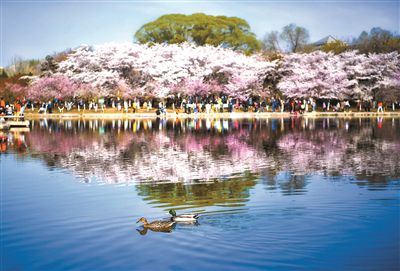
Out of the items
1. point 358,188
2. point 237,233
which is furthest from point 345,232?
point 358,188

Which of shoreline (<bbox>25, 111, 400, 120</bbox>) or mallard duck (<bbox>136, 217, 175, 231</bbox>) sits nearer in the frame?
mallard duck (<bbox>136, 217, 175, 231</bbox>)

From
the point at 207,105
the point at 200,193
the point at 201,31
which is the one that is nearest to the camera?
the point at 200,193

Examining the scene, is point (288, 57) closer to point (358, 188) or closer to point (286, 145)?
point (286, 145)

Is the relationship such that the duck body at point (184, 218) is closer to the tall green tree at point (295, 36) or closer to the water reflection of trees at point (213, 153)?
the water reflection of trees at point (213, 153)

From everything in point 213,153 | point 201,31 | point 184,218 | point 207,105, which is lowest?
point 184,218

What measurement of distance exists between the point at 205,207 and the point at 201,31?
73480 millimetres

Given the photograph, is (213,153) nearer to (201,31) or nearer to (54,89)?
(54,89)

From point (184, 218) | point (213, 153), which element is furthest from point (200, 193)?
point (213, 153)

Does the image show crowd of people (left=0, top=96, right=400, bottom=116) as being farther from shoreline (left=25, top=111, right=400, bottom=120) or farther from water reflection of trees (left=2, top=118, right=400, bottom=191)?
water reflection of trees (left=2, top=118, right=400, bottom=191)

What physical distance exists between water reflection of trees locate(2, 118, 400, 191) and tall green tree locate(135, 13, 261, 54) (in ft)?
173

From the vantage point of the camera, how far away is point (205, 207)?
12547 millimetres

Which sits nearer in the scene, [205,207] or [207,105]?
[205,207]

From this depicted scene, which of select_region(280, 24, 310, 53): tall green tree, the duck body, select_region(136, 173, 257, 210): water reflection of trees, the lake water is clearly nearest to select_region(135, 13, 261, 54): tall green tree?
select_region(280, 24, 310, 53): tall green tree

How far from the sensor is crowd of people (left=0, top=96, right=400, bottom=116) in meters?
57.0
